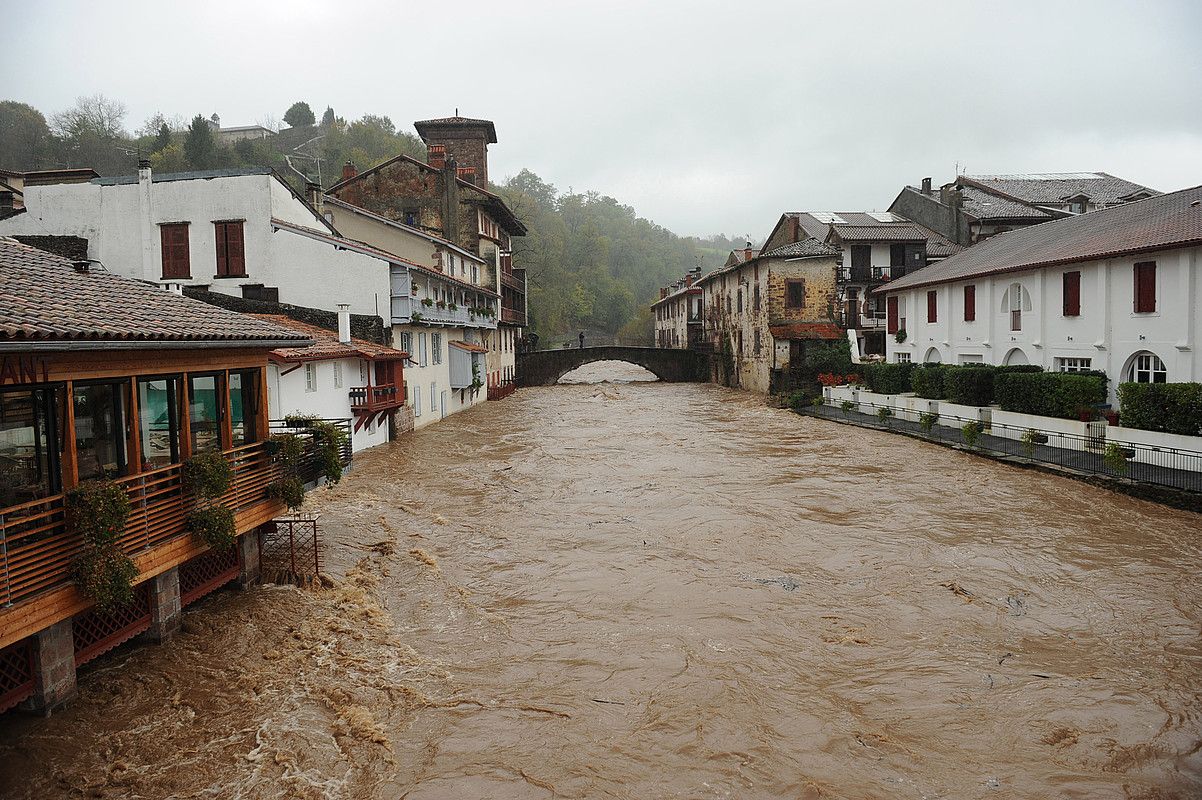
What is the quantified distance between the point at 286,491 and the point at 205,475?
2366 mm

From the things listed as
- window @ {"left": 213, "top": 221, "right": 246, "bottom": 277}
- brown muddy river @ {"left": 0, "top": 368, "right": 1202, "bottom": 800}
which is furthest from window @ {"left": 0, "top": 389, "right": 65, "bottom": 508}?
window @ {"left": 213, "top": 221, "right": 246, "bottom": 277}

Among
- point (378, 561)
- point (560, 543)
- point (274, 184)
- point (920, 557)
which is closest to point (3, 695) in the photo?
point (378, 561)

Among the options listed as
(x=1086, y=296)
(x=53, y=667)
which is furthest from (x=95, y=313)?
(x=1086, y=296)

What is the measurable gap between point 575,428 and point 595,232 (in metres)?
74.7

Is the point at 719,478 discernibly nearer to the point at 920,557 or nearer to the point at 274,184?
the point at 920,557

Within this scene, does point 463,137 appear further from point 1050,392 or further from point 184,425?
point 184,425

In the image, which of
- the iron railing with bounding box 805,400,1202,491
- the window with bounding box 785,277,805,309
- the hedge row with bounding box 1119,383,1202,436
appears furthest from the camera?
the window with bounding box 785,277,805,309

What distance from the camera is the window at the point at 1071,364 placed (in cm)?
2912

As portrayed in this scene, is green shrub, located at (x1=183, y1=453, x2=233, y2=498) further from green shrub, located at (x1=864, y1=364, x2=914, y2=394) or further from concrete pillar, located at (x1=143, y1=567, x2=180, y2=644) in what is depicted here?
green shrub, located at (x1=864, y1=364, x2=914, y2=394)

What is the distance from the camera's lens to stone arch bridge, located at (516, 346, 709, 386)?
2571 inches

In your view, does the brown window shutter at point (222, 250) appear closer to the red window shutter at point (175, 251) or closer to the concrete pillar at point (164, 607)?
the red window shutter at point (175, 251)

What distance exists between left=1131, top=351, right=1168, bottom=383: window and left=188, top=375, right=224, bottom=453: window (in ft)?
84.5

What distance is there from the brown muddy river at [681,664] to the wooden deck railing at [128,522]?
179cm

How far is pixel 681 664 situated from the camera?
11.8 metres
